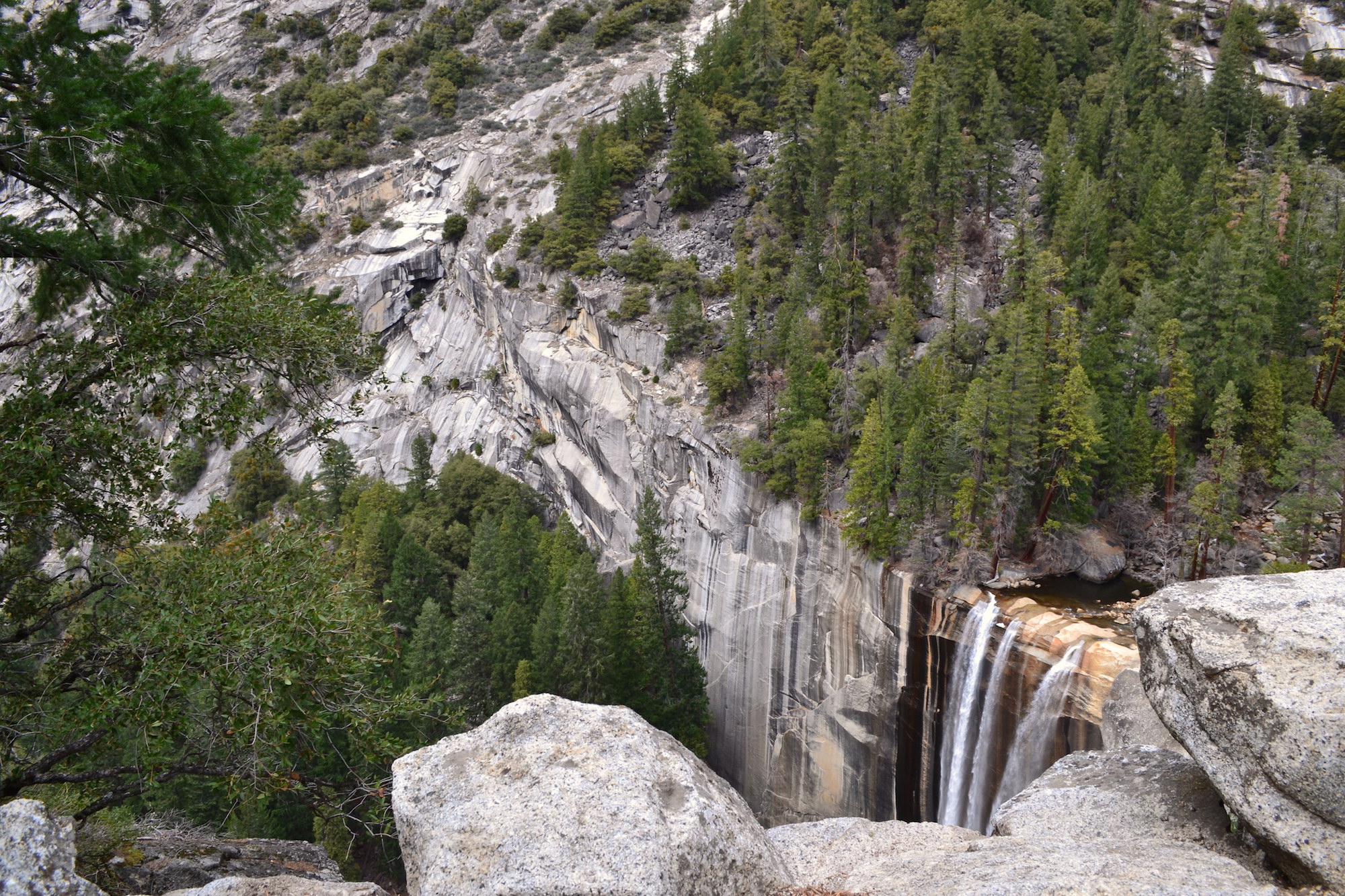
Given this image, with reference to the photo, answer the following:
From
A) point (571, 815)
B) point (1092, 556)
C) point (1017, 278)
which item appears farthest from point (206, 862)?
point (1017, 278)

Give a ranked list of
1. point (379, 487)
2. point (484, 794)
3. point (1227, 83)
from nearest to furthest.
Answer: point (484, 794) < point (1227, 83) < point (379, 487)

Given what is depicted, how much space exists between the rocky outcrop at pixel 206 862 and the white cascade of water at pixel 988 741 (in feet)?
67.3

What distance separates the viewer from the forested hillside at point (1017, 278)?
96.1 ft

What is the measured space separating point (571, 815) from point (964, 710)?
72.6 ft

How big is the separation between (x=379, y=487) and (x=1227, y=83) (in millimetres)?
58552

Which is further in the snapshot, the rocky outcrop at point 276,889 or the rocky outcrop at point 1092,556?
the rocky outcrop at point 1092,556

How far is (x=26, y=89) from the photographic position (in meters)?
8.33

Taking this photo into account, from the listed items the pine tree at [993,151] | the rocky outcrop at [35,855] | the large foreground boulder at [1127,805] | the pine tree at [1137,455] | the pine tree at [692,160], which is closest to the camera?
the rocky outcrop at [35,855]

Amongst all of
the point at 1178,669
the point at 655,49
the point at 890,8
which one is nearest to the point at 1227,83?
the point at 890,8

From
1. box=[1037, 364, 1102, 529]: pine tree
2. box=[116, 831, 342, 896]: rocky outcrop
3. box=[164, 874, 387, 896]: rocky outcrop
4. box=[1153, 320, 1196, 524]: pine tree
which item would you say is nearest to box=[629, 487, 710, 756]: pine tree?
box=[1037, 364, 1102, 529]: pine tree

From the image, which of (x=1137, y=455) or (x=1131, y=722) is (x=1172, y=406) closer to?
(x=1137, y=455)

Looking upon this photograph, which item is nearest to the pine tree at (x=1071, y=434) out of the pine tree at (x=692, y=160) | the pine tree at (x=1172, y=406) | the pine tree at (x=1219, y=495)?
the pine tree at (x=1172, y=406)

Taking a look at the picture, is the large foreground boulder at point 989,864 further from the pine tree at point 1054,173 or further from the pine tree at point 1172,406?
the pine tree at point 1054,173

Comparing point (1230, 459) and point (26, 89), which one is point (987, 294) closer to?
point (1230, 459)
